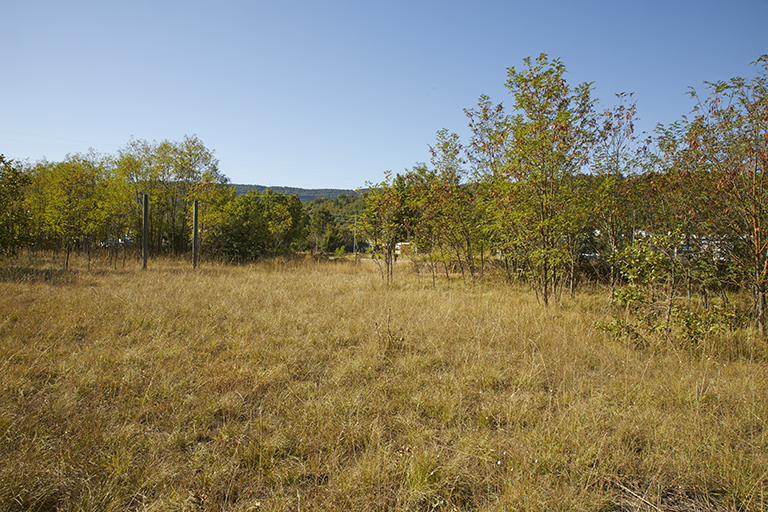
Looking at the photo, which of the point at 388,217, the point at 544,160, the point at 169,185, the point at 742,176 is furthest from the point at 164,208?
the point at 742,176

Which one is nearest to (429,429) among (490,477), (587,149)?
(490,477)

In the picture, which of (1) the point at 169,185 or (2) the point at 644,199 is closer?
(2) the point at 644,199

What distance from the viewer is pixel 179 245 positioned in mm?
20516

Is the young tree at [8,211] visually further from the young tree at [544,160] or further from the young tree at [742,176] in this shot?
the young tree at [742,176]

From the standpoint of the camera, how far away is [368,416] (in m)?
3.06

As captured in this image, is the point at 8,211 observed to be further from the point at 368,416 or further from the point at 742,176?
the point at 742,176

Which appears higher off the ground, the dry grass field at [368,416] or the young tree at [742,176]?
the young tree at [742,176]

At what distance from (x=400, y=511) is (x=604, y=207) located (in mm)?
7040

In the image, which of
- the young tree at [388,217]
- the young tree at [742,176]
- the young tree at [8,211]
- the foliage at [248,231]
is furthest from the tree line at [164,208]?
the young tree at [742,176]

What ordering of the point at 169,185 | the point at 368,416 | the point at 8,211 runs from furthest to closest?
the point at 169,185 → the point at 8,211 → the point at 368,416

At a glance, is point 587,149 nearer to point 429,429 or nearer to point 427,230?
point 427,230

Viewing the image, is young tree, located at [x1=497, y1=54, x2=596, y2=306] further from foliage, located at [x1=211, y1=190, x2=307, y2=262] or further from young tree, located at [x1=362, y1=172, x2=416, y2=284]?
foliage, located at [x1=211, y1=190, x2=307, y2=262]

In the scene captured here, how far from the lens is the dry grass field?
86.7 inches

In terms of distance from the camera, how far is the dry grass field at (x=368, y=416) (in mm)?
2203
